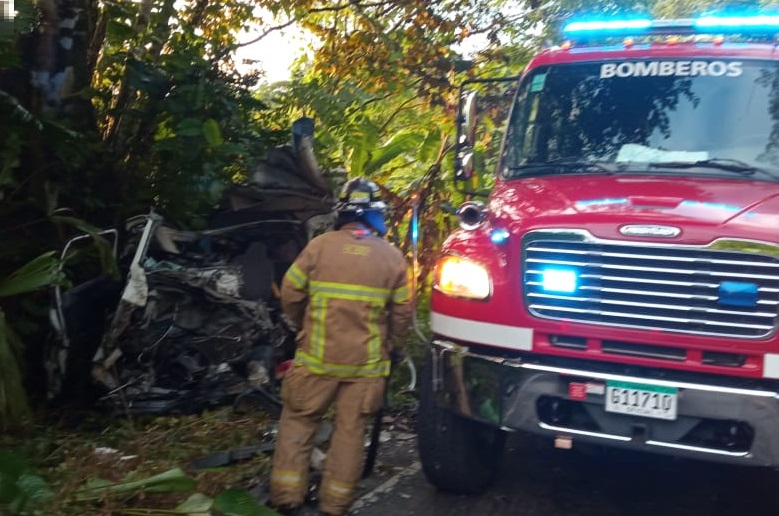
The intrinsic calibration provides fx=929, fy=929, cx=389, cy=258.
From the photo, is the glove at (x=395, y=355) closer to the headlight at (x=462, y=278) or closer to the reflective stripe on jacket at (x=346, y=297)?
the reflective stripe on jacket at (x=346, y=297)

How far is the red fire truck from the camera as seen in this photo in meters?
4.20

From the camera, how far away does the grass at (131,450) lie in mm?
4465

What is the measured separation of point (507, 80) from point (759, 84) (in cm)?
157

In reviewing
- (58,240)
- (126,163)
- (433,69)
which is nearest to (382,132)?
(433,69)

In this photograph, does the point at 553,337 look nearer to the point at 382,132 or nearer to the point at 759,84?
the point at 759,84

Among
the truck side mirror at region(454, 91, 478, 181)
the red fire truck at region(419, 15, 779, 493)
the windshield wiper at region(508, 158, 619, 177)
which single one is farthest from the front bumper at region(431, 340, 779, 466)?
the truck side mirror at region(454, 91, 478, 181)

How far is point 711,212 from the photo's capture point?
4410 mm

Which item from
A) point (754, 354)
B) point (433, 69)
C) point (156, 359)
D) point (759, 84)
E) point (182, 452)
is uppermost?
point (433, 69)

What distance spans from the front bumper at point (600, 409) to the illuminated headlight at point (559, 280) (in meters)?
0.38

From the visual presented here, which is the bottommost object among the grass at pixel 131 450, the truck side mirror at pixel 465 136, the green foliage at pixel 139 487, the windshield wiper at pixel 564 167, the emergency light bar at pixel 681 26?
the grass at pixel 131 450

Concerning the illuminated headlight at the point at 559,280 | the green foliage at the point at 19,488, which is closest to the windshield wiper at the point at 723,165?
the illuminated headlight at the point at 559,280

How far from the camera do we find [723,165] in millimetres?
5008

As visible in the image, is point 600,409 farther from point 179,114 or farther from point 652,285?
point 179,114

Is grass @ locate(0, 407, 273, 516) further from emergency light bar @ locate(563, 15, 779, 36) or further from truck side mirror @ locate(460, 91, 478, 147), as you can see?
Result: emergency light bar @ locate(563, 15, 779, 36)
